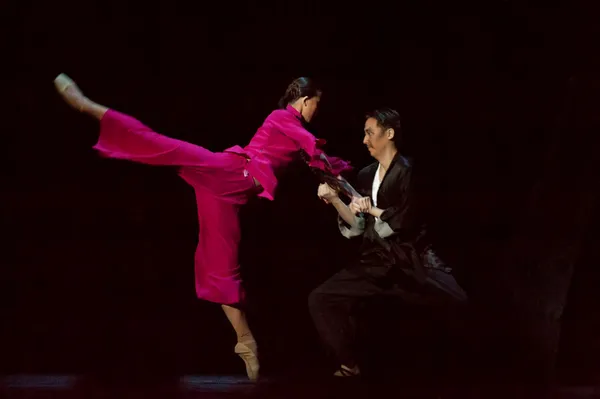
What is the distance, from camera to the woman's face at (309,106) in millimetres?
3502

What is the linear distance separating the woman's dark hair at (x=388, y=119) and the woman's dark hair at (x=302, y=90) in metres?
0.27

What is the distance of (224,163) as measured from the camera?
3.38 metres

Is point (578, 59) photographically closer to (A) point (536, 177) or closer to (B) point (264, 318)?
(A) point (536, 177)

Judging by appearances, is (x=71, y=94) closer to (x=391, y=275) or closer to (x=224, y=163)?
(x=224, y=163)

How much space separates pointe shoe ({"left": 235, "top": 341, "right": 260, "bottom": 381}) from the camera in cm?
343

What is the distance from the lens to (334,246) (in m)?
4.03

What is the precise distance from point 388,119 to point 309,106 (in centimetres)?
36

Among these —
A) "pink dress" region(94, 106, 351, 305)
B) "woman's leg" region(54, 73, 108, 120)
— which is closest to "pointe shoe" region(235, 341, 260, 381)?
"pink dress" region(94, 106, 351, 305)

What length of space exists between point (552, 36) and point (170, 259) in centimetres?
220

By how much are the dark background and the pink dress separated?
50 centimetres

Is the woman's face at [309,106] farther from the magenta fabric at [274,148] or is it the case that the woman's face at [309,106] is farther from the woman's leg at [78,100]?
the woman's leg at [78,100]

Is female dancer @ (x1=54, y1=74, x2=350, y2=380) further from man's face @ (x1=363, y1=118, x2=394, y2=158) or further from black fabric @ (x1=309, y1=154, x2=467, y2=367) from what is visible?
black fabric @ (x1=309, y1=154, x2=467, y2=367)

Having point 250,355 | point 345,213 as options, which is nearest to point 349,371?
point 250,355

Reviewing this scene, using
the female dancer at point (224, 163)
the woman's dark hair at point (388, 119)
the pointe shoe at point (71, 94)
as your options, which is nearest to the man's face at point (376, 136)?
the woman's dark hair at point (388, 119)
